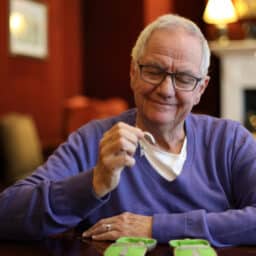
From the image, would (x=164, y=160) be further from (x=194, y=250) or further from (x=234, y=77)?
(x=234, y=77)

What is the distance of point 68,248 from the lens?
1.15m

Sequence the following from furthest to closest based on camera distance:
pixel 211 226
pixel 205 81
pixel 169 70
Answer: pixel 205 81
pixel 169 70
pixel 211 226

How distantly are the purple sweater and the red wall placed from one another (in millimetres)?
3613

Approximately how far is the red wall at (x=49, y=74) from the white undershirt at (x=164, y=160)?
3.64 m

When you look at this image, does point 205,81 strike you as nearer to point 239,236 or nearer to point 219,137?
point 219,137

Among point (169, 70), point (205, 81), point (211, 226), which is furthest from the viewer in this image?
point (205, 81)

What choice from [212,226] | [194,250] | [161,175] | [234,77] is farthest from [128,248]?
[234,77]

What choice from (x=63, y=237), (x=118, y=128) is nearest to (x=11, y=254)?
(x=63, y=237)

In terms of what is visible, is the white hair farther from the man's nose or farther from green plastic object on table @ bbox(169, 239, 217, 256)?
green plastic object on table @ bbox(169, 239, 217, 256)

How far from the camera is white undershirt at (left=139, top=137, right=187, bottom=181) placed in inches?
54.9

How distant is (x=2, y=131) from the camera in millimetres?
4258

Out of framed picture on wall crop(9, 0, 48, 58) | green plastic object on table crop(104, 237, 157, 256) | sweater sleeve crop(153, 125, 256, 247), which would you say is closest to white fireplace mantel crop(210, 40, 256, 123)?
framed picture on wall crop(9, 0, 48, 58)

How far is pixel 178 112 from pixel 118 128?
1.04ft

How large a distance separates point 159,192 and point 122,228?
0.19m
